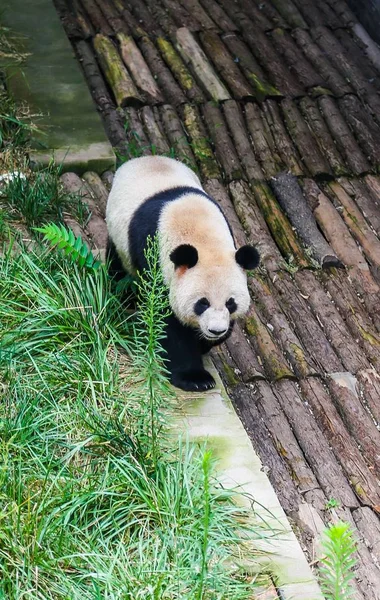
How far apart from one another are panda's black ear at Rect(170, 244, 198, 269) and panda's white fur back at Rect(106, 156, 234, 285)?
82 mm

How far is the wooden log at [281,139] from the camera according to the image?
7.87 m

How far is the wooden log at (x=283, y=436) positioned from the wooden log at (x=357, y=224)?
1.69 m

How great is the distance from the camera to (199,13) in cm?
936

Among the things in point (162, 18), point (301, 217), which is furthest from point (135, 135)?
point (162, 18)

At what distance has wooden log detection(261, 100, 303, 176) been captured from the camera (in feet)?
25.8

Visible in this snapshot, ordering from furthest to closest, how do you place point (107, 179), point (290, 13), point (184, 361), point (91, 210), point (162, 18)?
point (290, 13)
point (162, 18)
point (107, 179)
point (91, 210)
point (184, 361)

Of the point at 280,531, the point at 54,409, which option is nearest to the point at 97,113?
the point at 54,409

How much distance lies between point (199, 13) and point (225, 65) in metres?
0.99

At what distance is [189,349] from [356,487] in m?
1.18

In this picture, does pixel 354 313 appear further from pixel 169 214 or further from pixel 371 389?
pixel 169 214

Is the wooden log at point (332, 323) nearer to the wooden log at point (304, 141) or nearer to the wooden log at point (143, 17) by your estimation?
the wooden log at point (304, 141)

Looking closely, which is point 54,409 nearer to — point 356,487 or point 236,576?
point 236,576

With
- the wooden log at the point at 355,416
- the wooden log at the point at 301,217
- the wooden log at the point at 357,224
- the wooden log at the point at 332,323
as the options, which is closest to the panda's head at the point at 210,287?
the wooden log at the point at 355,416

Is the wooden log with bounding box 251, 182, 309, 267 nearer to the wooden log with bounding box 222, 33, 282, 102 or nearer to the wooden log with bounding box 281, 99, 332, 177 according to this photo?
the wooden log with bounding box 281, 99, 332, 177
